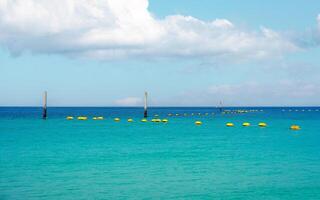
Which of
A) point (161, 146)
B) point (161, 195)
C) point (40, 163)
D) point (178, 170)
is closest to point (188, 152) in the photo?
point (161, 146)

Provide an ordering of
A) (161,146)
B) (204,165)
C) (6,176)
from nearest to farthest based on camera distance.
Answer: (6,176) → (204,165) → (161,146)

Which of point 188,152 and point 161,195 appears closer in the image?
point 161,195

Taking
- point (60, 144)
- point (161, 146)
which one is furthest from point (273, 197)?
point (60, 144)

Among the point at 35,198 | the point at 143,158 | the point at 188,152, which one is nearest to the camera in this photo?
the point at 35,198

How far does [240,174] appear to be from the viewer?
103ft

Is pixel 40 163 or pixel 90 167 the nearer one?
pixel 90 167

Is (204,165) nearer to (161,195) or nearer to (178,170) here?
(178,170)

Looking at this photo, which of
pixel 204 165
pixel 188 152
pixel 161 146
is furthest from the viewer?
pixel 161 146

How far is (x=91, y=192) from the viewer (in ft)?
84.3

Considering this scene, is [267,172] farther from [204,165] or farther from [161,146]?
[161,146]

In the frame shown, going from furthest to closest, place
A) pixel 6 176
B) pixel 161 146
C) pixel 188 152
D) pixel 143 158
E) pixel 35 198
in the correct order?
pixel 161 146 < pixel 188 152 < pixel 143 158 < pixel 6 176 < pixel 35 198

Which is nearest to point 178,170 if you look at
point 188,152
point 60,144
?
point 188,152

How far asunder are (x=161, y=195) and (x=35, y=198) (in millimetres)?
7277

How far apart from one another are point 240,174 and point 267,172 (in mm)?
2356
